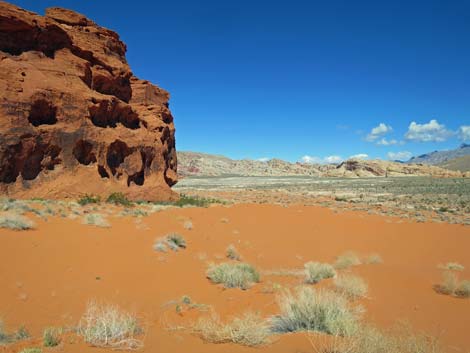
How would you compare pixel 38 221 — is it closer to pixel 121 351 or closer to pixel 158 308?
pixel 158 308

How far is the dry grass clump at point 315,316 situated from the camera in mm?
4574

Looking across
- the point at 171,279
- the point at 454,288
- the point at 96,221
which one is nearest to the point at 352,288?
the point at 454,288

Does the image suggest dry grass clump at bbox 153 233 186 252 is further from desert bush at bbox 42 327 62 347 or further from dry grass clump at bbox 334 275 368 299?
desert bush at bbox 42 327 62 347

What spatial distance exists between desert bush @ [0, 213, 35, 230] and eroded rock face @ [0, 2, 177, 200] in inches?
272

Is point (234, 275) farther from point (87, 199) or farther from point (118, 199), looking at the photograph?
point (118, 199)

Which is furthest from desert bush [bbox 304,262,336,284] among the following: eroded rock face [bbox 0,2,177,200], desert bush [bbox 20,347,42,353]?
eroded rock face [bbox 0,2,177,200]

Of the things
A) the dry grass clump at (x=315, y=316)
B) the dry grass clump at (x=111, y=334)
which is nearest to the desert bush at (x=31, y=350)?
the dry grass clump at (x=111, y=334)

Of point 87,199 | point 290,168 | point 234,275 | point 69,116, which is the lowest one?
point 234,275

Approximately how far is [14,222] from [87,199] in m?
7.47

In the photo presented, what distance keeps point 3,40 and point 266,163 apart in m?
160

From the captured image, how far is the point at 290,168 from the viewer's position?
16250 cm

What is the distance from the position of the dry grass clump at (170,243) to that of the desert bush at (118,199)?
716cm

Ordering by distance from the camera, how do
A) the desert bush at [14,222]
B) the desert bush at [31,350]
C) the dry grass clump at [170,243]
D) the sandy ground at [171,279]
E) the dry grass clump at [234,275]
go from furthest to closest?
1. the dry grass clump at [170,243]
2. the desert bush at [14,222]
3. the dry grass clump at [234,275]
4. the sandy ground at [171,279]
5. the desert bush at [31,350]

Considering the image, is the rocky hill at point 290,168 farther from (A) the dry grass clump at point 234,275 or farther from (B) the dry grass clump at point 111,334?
(B) the dry grass clump at point 111,334
